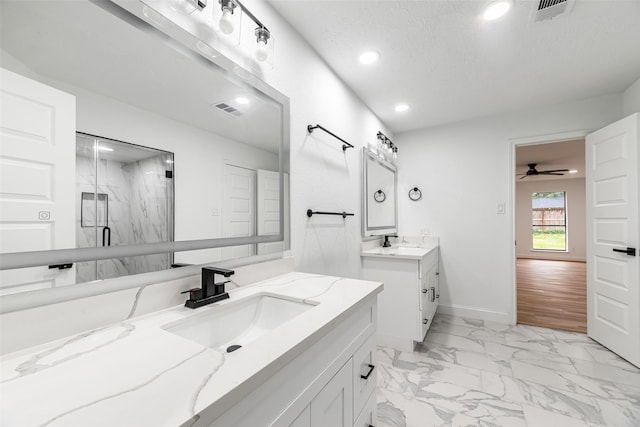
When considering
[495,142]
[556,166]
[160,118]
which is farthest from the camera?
[556,166]

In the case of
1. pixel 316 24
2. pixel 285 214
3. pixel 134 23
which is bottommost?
pixel 285 214

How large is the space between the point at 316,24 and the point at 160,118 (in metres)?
1.17

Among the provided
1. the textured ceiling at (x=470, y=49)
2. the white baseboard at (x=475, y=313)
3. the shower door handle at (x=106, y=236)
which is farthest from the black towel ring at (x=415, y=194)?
the shower door handle at (x=106, y=236)

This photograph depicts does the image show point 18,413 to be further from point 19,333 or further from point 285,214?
point 285,214

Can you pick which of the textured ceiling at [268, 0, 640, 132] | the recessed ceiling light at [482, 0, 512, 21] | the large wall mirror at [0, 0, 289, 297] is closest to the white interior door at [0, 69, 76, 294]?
the large wall mirror at [0, 0, 289, 297]

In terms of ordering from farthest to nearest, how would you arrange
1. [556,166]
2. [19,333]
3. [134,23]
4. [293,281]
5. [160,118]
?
[556,166], [293,281], [160,118], [134,23], [19,333]

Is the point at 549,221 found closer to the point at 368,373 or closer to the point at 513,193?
the point at 513,193

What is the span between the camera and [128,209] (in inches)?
33.4

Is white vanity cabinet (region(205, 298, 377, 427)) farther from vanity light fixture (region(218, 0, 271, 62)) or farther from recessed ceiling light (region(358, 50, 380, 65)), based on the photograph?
recessed ceiling light (region(358, 50, 380, 65))

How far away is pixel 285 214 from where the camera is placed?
1518 mm

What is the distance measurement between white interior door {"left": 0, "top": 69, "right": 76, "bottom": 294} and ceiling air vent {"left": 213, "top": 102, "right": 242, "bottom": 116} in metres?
0.52

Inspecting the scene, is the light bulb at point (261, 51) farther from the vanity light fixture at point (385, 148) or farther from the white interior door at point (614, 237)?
the white interior door at point (614, 237)

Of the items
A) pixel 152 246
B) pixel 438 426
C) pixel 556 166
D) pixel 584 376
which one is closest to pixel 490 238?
pixel 584 376

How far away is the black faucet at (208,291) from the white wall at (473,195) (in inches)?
114
